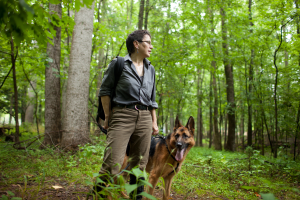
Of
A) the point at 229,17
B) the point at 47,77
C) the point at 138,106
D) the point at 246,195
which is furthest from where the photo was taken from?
the point at 229,17

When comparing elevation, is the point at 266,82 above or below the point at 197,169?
above

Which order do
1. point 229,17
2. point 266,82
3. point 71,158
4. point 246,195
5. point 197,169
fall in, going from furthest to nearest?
1. point 229,17
2. point 266,82
3. point 197,169
4. point 71,158
5. point 246,195

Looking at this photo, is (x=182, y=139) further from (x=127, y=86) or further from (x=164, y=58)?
(x=164, y=58)

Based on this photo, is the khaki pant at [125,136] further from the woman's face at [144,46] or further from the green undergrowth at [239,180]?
the green undergrowth at [239,180]

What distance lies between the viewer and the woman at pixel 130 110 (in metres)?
2.04

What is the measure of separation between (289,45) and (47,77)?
A: 8.69 metres

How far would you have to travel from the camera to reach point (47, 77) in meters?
5.56

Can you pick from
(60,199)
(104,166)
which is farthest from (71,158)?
(104,166)

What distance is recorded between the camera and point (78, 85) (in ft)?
16.5

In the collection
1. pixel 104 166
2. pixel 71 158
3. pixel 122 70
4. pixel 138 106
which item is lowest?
pixel 71 158

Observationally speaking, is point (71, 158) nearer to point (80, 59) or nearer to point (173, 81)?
point (80, 59)

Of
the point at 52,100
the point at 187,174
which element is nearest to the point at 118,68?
the point at 187,174

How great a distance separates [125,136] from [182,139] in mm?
1254

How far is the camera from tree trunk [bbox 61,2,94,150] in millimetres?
4864
